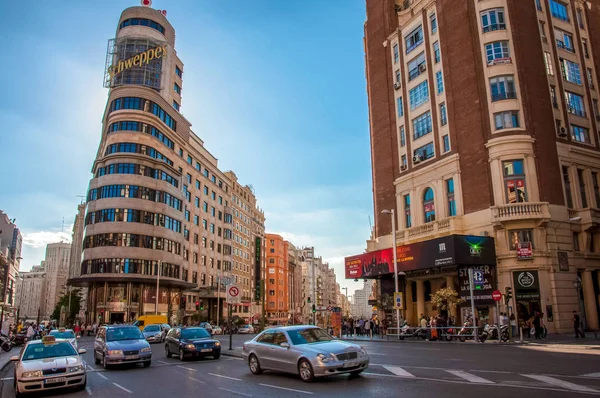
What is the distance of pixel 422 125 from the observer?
139 ft

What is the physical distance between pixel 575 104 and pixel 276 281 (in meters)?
95.9

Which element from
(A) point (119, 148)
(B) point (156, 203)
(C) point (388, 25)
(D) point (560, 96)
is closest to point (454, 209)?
(D) point (560, 96)

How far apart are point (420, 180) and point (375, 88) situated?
42.6 ft

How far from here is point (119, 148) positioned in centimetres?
5856

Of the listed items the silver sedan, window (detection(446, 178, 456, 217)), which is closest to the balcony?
window (detection(446, 178, 456, 217))

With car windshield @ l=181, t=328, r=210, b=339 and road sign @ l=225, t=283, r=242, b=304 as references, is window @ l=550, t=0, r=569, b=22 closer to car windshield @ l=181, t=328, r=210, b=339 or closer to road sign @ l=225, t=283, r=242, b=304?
road sign @ l=225, t=283, r=242, b=304

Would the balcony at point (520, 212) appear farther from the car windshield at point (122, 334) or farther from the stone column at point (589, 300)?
the car windshield at point (122, 334)

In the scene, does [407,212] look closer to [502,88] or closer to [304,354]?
[502,88]

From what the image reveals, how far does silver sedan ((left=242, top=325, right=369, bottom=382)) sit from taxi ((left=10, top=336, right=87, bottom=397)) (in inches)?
192

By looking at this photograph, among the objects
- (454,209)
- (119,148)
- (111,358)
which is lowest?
(111,358)

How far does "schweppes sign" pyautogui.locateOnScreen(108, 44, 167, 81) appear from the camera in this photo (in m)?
65.3

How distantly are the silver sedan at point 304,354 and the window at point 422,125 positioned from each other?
31.7m

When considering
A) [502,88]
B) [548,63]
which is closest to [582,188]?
[502,88]

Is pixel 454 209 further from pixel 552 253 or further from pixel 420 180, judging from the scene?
pixel 552 253
